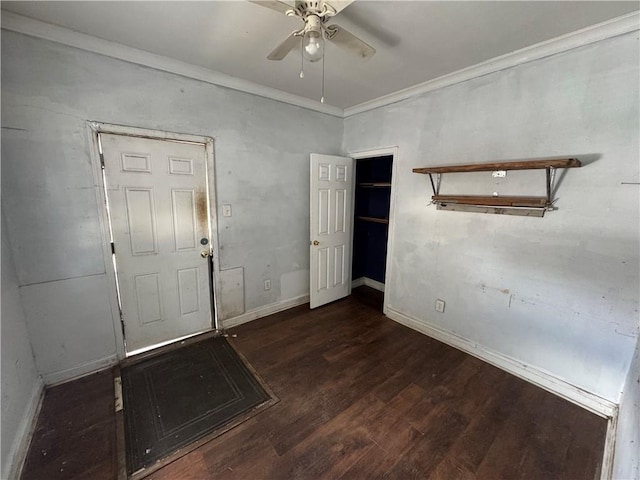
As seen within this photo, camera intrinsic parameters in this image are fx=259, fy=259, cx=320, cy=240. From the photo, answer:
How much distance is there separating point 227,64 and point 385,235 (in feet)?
9.52

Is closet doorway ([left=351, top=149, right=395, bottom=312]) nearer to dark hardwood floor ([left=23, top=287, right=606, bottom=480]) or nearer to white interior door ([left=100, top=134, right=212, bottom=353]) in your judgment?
dark hardwood floor ([left=23, top=287, right=606, bottom=480])

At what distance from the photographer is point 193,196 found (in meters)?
2.48

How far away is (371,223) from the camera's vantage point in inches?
165

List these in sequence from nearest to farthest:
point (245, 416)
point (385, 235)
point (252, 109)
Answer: point (245, 416), point (252, 109), point (385, 235)

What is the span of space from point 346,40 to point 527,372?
278 cm

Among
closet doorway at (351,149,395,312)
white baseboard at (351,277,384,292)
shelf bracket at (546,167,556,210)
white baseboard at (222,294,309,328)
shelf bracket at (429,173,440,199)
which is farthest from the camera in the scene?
white baseboard at (351,277,384,292)

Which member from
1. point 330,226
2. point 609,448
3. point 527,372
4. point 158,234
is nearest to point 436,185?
point 330,226

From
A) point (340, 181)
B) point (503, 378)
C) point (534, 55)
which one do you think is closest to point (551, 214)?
point (534, 55)

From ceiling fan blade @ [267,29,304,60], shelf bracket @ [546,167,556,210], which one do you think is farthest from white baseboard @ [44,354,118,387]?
shelf bracket @ [546,167,556,210]

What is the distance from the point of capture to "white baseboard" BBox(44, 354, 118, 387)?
199 cm

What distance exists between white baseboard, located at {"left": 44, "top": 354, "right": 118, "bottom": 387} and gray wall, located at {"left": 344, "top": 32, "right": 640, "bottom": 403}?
9.82 ft

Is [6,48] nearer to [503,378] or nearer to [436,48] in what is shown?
[436,48]

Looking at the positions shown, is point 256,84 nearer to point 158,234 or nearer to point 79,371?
point 158,234

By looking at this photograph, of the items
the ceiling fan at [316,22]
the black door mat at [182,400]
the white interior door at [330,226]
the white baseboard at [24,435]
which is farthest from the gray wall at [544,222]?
the white baseboard at [24,435]
